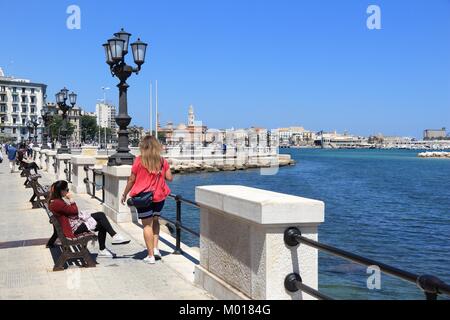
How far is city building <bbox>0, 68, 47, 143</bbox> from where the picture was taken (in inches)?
5807

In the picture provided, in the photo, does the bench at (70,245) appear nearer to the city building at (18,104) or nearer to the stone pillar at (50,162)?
the stone pillar at (50,162)

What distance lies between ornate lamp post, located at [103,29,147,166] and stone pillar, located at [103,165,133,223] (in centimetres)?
65

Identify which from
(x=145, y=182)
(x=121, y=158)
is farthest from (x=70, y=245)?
(x=121, y=158)

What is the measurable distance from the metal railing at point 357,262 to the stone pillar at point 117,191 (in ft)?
25.9

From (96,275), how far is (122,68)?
7.68 meters

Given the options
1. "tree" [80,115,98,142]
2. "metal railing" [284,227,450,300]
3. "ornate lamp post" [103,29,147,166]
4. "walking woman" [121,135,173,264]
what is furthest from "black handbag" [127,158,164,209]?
"tree" [80,115,98,142]

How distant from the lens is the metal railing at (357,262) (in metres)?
3.14

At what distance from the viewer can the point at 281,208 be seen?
14.6ft

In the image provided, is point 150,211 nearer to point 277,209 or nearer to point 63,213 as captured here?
point 63,213

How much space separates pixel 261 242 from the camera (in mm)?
4621

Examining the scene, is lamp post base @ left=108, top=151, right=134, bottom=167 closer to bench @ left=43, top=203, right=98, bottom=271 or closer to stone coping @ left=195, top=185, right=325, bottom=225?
bench @ left=43, top=203, right=98, bottom=271

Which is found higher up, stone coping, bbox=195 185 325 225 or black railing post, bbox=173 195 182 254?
stone coping, bbox=195 185 325 225
